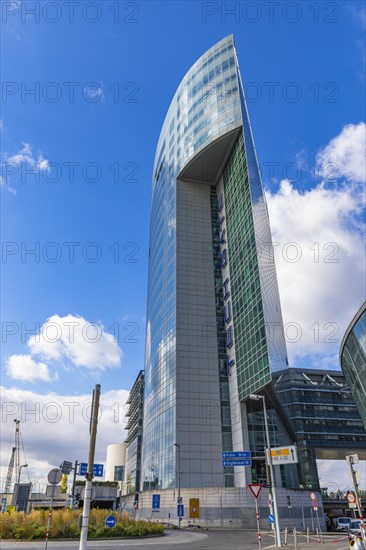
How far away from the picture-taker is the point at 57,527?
25.3 meters

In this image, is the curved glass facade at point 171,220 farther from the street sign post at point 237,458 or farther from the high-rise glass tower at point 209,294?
the street sign post at point 237,458

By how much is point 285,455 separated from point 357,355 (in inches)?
354

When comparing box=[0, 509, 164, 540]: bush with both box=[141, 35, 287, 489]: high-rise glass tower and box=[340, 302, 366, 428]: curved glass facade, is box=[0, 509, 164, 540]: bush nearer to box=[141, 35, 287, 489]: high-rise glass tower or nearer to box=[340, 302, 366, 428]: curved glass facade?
box=[340, 302, 366, 428]: curved glass facade

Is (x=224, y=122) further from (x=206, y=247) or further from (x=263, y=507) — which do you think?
(x=263, y=507)

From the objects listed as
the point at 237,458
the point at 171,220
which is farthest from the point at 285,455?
the point at 171,220

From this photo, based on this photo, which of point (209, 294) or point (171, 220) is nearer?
point (209, 294)

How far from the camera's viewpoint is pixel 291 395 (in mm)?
96500

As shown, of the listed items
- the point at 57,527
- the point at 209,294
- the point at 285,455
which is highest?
the point at 209,294

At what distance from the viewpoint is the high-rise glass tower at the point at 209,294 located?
200 ft

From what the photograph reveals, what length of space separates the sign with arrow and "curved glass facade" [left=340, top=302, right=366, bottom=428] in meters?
8.10

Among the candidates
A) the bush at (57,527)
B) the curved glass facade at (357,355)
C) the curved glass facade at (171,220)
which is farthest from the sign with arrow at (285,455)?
the curved glass facade at (171,220)

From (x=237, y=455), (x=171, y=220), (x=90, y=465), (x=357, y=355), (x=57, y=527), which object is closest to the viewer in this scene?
(x=90, y=465)

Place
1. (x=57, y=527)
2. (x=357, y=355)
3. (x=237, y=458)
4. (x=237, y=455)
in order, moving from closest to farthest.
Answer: (x=57, y=527) → (x=357, y=355) → (x=237, y=455) → (x=237, y=458)

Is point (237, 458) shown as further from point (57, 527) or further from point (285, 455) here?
point (57, 527)
